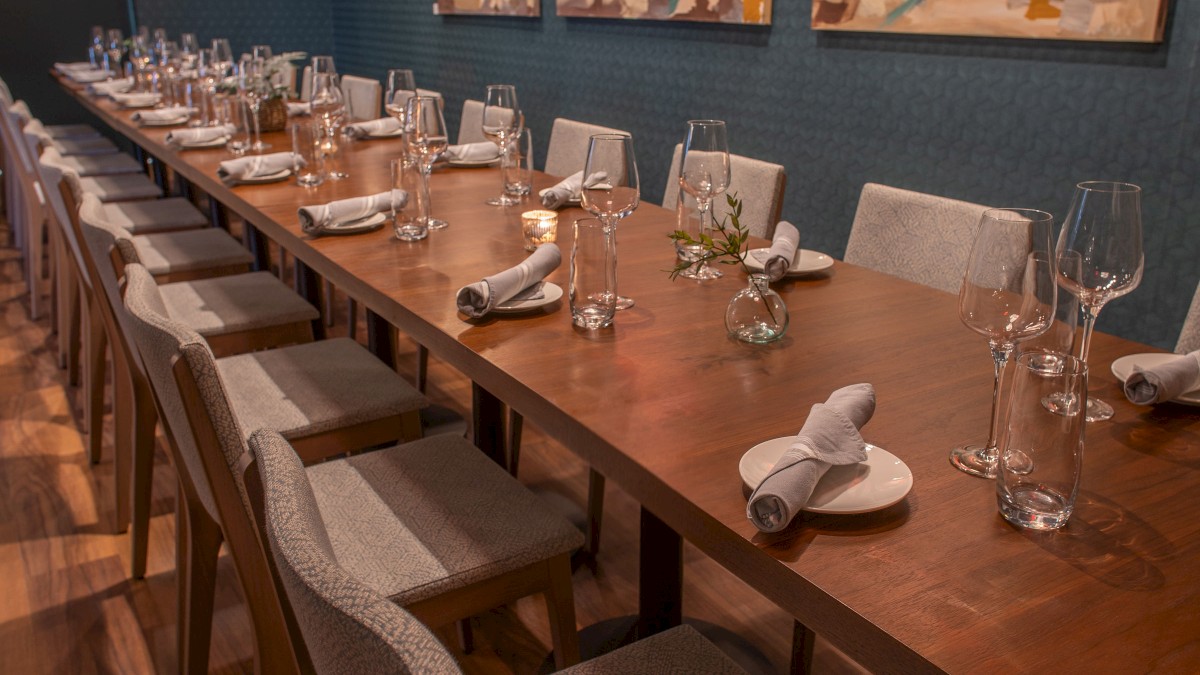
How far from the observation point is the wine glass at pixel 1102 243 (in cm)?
123

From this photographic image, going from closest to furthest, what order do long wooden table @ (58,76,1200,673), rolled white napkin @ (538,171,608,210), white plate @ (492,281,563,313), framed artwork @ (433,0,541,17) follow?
long wooden table @ (58,76,1200,673), white plate @ (492,281,563,313), rolled white napkin @ (538,171,608,210), framed artwork @ (433,0,541,17)

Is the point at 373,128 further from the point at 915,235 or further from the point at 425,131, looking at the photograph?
the point at 915,235

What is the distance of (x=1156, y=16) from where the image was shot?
2.68 m

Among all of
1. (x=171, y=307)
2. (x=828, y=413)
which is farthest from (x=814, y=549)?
(x=171, y=307)

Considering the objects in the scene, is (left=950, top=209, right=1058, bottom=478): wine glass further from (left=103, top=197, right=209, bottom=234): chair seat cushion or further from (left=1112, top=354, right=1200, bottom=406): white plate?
(left=103, top=197, right=209, bottom=234): chair seat cushion

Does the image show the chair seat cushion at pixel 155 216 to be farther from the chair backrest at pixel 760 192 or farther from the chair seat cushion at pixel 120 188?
the chair backrest at pixel 760 192

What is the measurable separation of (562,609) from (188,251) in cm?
212

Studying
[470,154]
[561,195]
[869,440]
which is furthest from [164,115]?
[869,440]

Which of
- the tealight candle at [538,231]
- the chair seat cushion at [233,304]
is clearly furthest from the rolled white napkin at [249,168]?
the tealight candle at [538,231]

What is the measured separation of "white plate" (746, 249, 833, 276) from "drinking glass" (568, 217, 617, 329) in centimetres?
37

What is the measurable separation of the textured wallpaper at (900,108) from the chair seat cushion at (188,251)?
7.04 ft

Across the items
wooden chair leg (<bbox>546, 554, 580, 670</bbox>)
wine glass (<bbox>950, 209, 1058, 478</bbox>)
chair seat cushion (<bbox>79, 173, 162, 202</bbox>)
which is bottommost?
wooden chair leg (<bbox>546, 554, 580, 670</bbox>)

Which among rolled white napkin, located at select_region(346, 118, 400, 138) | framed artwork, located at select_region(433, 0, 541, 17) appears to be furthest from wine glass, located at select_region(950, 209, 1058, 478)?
framed artwork, located at select_region(433, 0, 541, 17)

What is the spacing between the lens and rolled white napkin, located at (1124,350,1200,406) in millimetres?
1201
